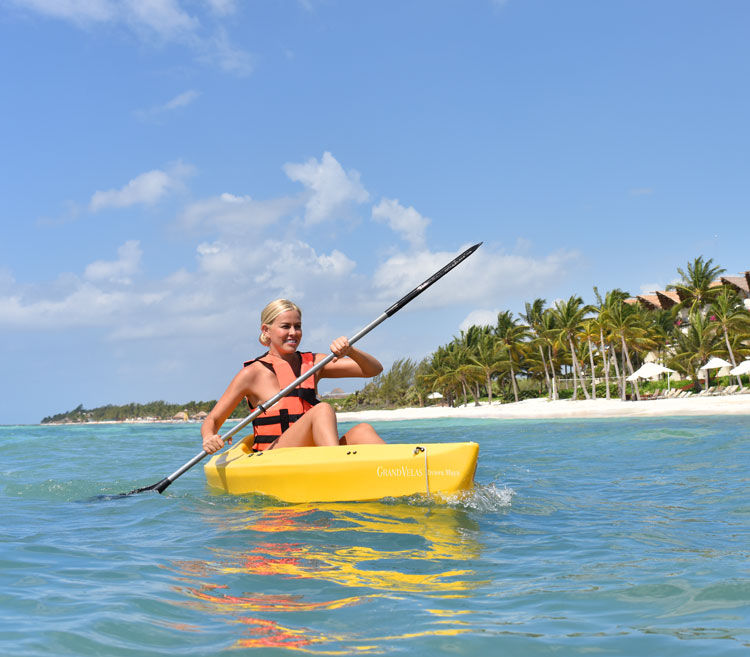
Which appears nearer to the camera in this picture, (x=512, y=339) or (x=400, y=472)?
(x=400, y=472)

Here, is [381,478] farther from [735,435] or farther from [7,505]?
[735,435]

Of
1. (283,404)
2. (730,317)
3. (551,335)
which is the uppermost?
(551,335)

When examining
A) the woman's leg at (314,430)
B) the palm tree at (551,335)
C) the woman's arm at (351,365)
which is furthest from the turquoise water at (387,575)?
the palm tree at (551,335)

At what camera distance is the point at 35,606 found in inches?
106

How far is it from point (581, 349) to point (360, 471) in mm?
43663

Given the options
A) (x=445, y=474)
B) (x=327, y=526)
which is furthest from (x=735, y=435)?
(x=327, y=526)

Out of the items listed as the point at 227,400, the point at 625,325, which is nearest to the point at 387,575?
the point at 227,400

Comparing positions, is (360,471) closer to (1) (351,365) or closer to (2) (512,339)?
(1) (351,365)

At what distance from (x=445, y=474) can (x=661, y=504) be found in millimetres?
1789

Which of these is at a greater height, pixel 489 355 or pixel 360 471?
pixel 489 355

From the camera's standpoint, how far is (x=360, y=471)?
4676mm

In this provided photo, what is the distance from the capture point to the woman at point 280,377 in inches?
217

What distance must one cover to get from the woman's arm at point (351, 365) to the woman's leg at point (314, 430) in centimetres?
47

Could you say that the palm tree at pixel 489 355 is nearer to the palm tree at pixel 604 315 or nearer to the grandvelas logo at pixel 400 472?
the palm tree at pixel 604 315
